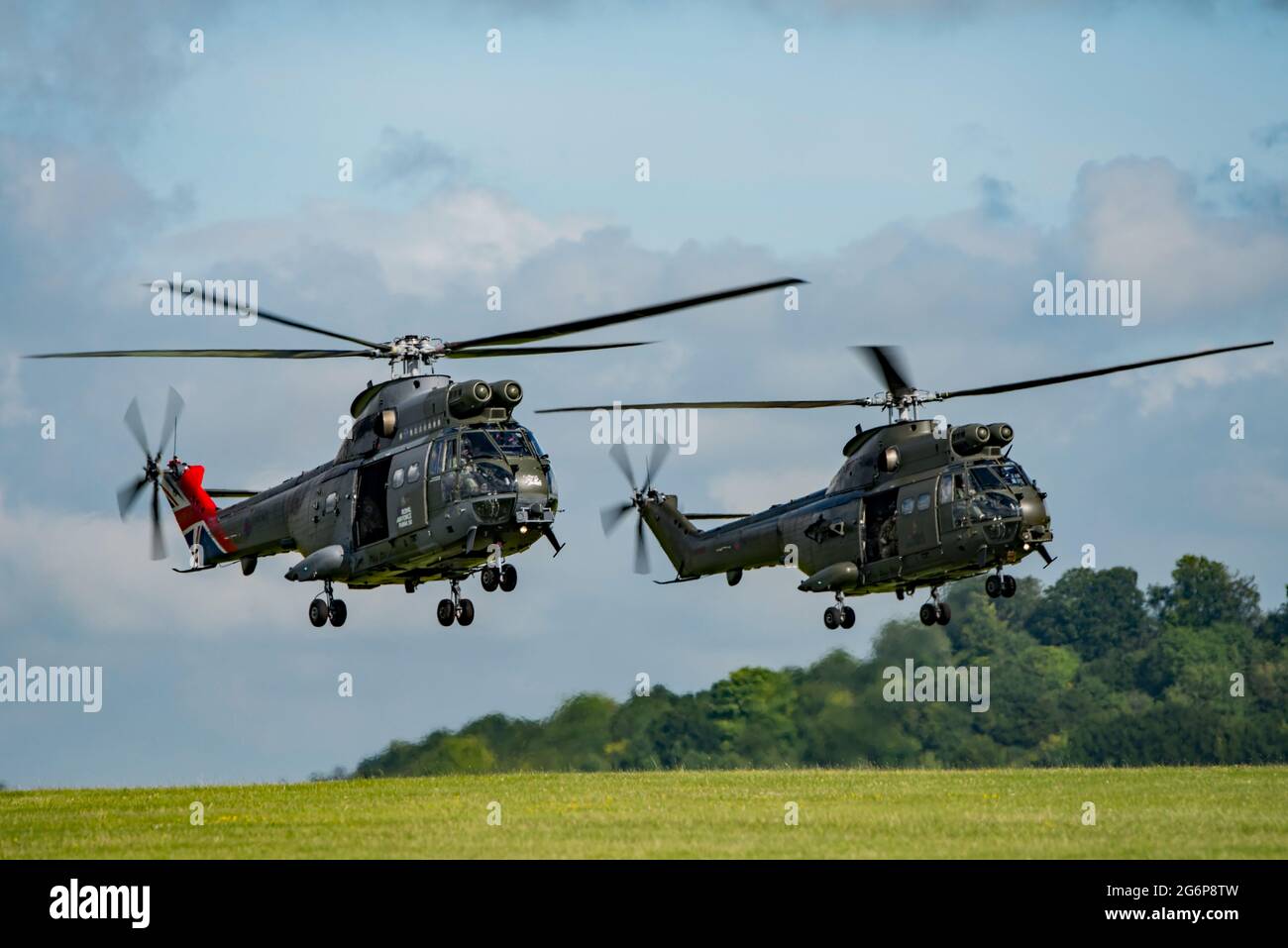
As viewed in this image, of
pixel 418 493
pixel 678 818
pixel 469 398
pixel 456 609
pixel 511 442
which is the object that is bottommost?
pixel 678 818

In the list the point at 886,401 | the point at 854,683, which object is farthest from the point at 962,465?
the point at 854,683

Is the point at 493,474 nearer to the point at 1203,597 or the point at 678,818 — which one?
the point at 678,818

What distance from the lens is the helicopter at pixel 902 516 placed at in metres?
41.9

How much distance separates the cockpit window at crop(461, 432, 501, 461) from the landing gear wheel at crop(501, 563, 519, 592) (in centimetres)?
203

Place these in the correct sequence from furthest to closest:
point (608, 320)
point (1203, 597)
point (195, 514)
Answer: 1. point (1203, 597)
2. point (195, 514)
3. point (608, 320)

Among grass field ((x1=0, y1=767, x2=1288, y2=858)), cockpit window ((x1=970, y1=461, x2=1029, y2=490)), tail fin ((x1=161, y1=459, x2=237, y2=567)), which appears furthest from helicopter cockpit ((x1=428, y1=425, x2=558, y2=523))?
cockpit window ((x1=970, y1=461, x2=1029, y2=490))

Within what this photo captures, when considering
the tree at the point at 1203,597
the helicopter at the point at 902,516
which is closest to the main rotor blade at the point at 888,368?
the helicopter at the point at 902,516

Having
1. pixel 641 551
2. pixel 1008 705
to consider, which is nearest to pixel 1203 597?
pixel 1008 705

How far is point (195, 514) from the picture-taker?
1625 inches

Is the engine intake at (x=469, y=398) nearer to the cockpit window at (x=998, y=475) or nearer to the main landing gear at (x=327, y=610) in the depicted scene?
the main landing gear at (x=327, y=610)

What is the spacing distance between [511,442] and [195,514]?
9.81 metres
